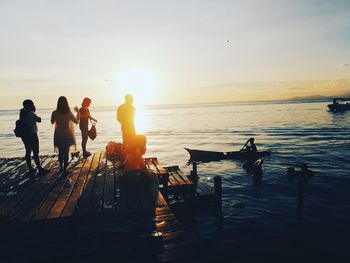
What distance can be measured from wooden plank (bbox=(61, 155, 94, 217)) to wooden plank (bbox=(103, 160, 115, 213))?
755mm

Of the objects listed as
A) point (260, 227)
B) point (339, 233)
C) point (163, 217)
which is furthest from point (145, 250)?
point (339, 233)

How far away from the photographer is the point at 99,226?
19.8 feet

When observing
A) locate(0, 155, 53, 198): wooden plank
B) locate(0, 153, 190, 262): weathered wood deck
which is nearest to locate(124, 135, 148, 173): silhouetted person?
locate(0, 153, 190, 262): weathered wood deck

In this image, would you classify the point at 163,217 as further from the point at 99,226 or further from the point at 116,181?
the point at 116,181

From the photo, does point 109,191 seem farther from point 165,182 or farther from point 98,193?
point 165,182

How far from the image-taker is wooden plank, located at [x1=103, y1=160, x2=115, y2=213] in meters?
6.94

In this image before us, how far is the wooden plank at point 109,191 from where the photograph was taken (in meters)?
6.94

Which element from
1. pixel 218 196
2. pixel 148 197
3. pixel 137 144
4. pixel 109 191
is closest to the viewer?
pixel 148 197

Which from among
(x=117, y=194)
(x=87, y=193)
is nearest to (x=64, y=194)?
(x=87, y=193)

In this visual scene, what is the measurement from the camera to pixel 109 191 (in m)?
8.19

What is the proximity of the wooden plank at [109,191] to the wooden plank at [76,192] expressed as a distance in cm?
76

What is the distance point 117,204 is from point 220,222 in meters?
6.13

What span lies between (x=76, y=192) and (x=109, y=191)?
1.01 meters

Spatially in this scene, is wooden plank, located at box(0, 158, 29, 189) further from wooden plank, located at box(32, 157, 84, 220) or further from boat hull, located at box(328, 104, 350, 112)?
boat hull, located at box(328, 104, 350, 112)
